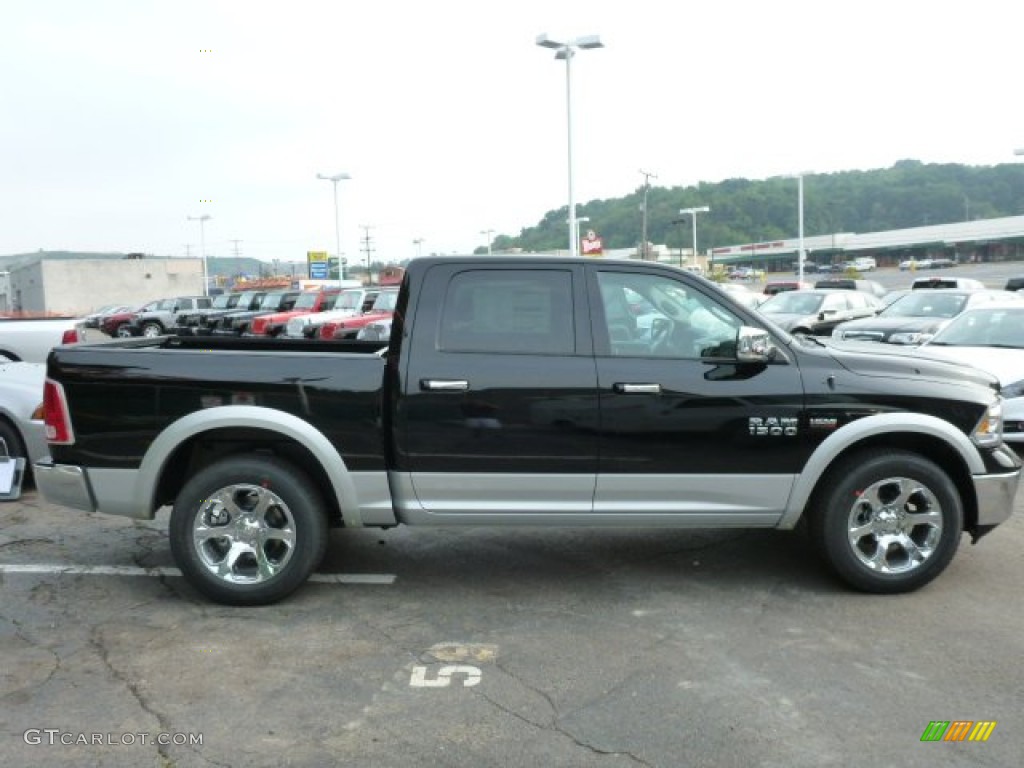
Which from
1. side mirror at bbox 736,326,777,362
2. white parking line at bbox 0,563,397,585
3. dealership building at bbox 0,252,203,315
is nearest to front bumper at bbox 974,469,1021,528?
side mirror at bbox 736,326,777,362

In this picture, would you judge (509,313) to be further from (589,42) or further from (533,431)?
(589,42)

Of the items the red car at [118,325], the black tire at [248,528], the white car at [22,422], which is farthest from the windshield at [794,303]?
the red car at [118,325]

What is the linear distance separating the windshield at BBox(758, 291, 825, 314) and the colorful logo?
1576cm

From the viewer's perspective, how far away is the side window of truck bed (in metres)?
4.73

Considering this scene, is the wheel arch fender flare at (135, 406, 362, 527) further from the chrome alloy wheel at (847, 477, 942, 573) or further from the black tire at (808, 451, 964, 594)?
the chrome alloy wheel at (847, 477, 942, 573)

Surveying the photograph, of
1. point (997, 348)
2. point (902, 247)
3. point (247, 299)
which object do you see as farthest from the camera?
point (902, 247)

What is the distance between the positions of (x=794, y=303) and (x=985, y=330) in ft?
31.3

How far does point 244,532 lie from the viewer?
187 inches

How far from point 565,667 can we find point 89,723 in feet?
6.57

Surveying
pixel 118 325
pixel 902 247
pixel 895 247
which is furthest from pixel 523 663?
pixel 902 247

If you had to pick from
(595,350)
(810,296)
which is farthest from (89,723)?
(810,296)

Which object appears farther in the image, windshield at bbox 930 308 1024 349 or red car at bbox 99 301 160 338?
red car at bbox 99 301 160 338

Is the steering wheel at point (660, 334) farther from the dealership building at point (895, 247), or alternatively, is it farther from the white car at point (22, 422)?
the dealership building at point (895, 247)

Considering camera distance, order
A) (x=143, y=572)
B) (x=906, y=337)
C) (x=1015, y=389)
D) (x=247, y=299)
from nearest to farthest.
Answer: (x=143, y=572) < (x=1015, y=389) < (x=906, y=337) < (x=247, y=299)
